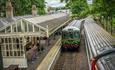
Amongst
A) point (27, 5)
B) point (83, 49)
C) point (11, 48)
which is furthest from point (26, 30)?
point (27, 5)

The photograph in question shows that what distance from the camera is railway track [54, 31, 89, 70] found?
57.8 ft

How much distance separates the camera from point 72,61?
19.8m

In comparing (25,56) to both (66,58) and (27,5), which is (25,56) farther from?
(27,5)

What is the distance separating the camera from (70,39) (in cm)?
2322

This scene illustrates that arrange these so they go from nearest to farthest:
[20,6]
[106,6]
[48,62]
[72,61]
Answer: [106,6]
[48,62]
[72,61]
[20,6]

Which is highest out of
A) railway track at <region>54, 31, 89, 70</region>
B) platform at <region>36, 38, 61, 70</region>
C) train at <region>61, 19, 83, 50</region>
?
train at <region>61, 19, 83, 50</region>

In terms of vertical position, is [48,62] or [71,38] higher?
[71,38]

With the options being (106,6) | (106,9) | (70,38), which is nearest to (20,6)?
(70,38)

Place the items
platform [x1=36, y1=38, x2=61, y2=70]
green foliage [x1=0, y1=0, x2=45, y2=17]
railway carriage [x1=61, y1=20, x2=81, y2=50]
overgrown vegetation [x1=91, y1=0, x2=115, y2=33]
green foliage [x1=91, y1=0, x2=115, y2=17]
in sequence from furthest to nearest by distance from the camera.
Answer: green foliage [x1=0, y1=0, x2=45, y2=17]
railway carriage [x1=61, y1=20, x2=81, y2=50]
platform [x1=36, y1=38, x2=61, y2=70]
overgrown vegetation [x1=91, y1=0, x2=115, y2=33]
green foliage [x1=91, y1=0, x2=115, y2=17]

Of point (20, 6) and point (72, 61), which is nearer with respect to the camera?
point (72, 61)

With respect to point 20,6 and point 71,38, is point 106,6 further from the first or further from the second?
point 20,6

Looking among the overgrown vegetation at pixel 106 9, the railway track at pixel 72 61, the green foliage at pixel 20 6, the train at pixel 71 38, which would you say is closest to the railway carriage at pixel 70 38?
the train at pixel 71 38

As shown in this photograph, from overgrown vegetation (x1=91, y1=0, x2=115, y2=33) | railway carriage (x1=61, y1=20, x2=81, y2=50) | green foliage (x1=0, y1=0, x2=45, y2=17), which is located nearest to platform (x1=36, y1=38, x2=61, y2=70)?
railway carriage (x1=61, y1=20, x2=81, y2=50)

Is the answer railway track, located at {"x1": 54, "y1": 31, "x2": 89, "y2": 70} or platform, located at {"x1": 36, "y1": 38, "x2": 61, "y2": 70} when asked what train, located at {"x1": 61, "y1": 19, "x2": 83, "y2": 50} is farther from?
platform, located at {"x1": 36, "y1": 38, "x2": 61, "y2": 70}
